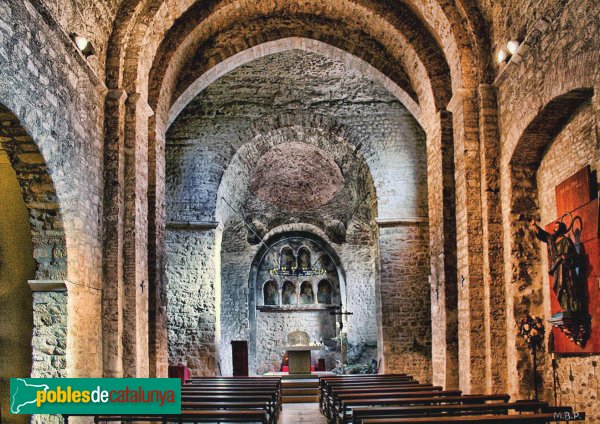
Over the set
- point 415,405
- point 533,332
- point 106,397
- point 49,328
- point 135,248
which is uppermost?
point 135,248

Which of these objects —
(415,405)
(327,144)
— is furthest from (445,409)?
(327,144)

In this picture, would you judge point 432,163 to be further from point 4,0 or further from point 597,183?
point 4,0

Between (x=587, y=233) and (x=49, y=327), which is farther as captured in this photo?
(x=49, y=327)

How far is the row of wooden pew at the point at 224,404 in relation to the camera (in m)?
7.62

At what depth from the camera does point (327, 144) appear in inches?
757

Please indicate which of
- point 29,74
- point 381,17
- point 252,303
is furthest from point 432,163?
point 252,303

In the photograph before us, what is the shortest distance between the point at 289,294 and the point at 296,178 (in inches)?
171

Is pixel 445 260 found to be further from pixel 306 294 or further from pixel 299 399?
pixel 306 294

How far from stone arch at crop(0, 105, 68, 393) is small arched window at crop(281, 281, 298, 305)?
15.5m

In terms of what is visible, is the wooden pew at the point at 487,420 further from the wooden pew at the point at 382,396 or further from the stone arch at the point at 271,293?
the stone arch at the point at 271,293

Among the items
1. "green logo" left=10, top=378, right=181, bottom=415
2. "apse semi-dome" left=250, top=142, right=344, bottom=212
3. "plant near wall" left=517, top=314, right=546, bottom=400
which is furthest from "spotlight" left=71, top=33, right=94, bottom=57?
"apse semi-dome" left=250, top=142, right=344, bottom=212

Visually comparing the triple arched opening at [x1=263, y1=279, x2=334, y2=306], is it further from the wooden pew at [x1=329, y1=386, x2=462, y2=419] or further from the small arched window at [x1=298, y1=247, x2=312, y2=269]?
the wooden pew at [x1=329, y1=386, x2=462, y2=419]

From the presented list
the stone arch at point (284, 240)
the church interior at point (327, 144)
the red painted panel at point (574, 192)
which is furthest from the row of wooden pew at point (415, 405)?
the stone arch at point (284, 240)

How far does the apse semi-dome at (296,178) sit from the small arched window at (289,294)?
9.14 feet
